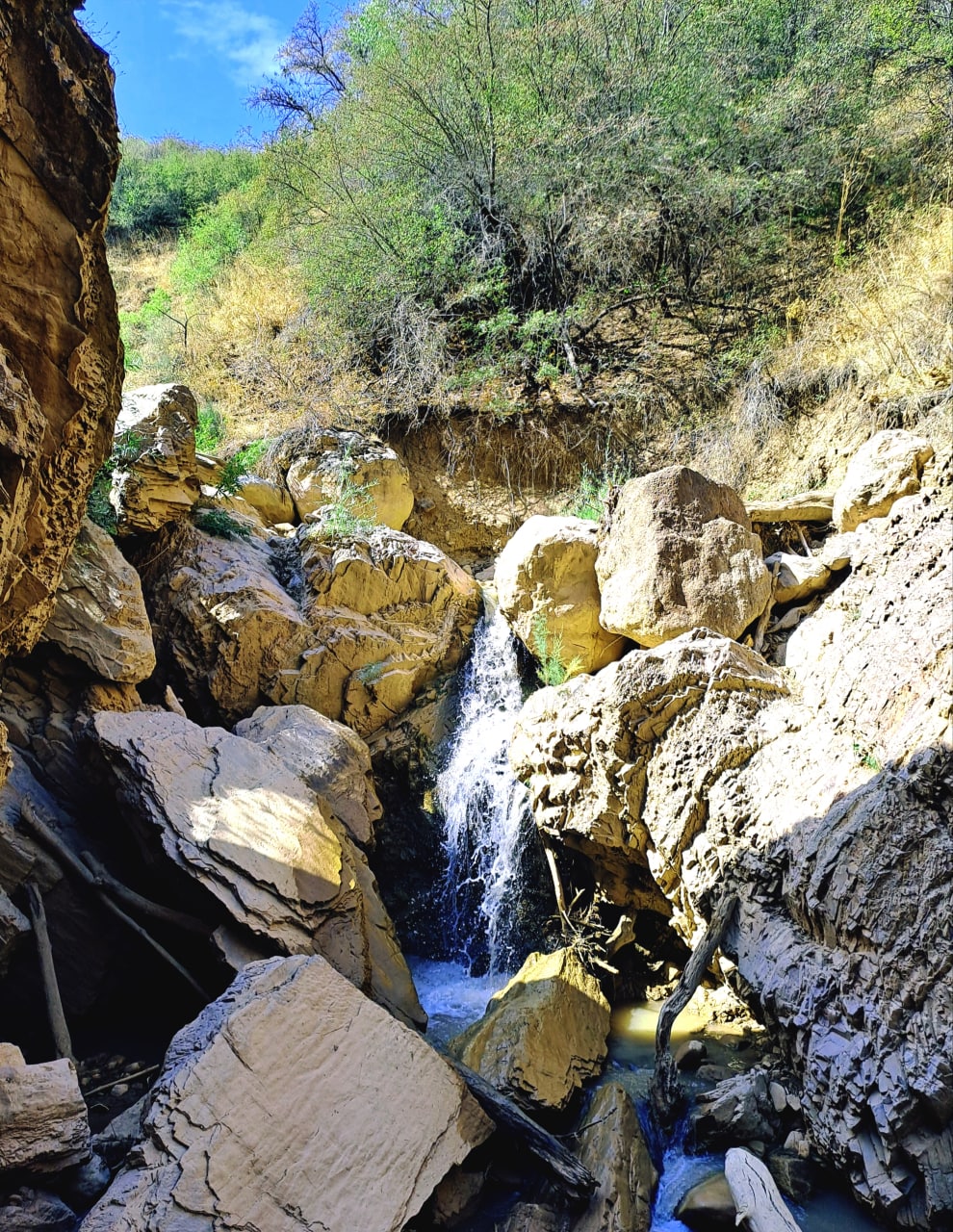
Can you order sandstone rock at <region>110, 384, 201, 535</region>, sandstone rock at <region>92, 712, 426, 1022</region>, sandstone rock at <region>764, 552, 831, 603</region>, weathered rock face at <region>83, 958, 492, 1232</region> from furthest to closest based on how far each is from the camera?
1. sandstone rock at <region>764, 552, 831, 603</region>
2. sandstone rock at <region>110, 384, 201, 535</region>
3. sandstone rock at <region>92, 712, 426, 1022</region>
4. weathered rock face at <region>83, 958, 492, 1232</region>

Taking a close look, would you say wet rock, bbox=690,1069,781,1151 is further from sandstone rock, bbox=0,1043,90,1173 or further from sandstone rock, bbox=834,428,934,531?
sandstone rock, bbox=834,428,934,531

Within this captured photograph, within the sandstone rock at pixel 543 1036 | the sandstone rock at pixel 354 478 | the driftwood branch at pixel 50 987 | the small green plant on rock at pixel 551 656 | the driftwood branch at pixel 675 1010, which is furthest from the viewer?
the sandstone rock at pixel 354 478

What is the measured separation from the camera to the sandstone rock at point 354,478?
31.4 feet

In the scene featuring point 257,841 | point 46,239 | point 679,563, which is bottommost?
point 257,841

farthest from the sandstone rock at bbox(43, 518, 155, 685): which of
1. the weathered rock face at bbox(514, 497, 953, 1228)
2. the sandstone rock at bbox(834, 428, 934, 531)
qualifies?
the sandstone rock at bbox(834, 428, 934, 531)

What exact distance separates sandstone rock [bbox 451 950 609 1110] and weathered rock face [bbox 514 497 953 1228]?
2.77ft

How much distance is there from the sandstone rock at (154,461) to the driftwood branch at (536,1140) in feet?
17.4

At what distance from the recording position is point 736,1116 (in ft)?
12.5

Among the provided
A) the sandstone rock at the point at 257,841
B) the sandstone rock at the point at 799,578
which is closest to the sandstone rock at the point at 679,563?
the sandstone rock at the point at 799,578

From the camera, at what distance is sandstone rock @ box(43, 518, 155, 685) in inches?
220

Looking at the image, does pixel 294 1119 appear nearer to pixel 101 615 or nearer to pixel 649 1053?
pixel 649 1053

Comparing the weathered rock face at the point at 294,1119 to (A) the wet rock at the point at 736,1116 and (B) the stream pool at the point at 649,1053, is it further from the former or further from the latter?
(A) the wet rock at the point at 736,1116

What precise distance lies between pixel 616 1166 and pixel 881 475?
5.80m

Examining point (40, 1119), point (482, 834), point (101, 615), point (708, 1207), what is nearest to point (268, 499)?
point (101, 615)
